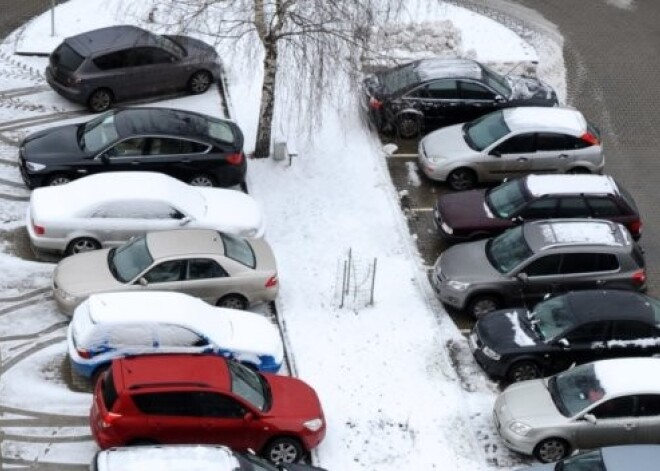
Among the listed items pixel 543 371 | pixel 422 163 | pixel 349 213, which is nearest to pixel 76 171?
pixel 349 213

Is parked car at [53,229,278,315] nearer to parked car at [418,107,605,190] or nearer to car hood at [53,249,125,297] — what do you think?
car hood at [53,249,125,297]

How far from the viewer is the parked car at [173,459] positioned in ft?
53.4

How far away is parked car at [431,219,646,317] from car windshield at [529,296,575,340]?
905 mm

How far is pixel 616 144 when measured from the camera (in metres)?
28.1

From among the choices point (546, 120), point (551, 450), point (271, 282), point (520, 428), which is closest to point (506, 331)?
point (520, 428)

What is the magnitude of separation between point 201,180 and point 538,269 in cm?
686

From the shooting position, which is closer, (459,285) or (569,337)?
(569,337)

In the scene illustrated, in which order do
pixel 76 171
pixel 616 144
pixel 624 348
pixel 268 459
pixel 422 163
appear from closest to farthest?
1. pixel 268 459
2. pixel 624 348
3. pixel 76 171
4. pixel 422 163
5. pixel 616 144

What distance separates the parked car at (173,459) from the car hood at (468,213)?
8270 millimetres

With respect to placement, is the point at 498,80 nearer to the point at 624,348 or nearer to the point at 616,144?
the point at 616,144

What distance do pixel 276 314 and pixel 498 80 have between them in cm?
884

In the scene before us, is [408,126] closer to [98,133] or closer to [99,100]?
[99,100]

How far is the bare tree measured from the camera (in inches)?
955

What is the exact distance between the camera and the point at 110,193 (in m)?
22.5
